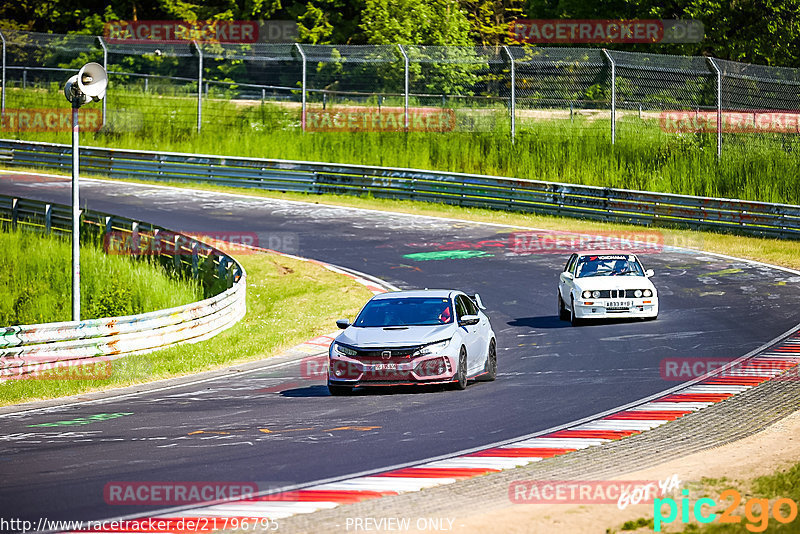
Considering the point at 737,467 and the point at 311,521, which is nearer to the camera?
the point at 311,521

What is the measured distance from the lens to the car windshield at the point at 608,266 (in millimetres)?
21562

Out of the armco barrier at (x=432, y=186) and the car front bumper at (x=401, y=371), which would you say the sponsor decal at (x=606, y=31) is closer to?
the armco barrier at (x=432, y=186)

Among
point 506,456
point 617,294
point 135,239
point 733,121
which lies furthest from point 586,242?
point 506,456

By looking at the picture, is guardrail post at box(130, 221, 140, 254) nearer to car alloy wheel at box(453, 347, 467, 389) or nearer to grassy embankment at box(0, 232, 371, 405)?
grassy embankment at box(0, 232, 371, 405)

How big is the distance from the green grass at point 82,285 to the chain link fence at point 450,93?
44.9ft

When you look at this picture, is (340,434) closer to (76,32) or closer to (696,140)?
(696,140)

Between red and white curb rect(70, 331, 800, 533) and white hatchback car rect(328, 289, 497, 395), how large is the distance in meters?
2.43

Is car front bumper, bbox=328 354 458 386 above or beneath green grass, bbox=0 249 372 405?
above

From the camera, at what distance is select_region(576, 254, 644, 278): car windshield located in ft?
70.7

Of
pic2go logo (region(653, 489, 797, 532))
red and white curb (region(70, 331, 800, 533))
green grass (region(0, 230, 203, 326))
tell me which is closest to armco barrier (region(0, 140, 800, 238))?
green grass (region(0, 230, 203, 326))

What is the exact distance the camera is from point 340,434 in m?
12.2

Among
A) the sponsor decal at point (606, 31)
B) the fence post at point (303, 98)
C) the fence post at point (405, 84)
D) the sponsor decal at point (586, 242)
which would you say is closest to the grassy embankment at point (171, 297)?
the sponsor decal at point (586, 242)

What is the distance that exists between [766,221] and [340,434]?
21369 millimetres

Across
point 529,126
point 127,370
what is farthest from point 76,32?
point 127,370
